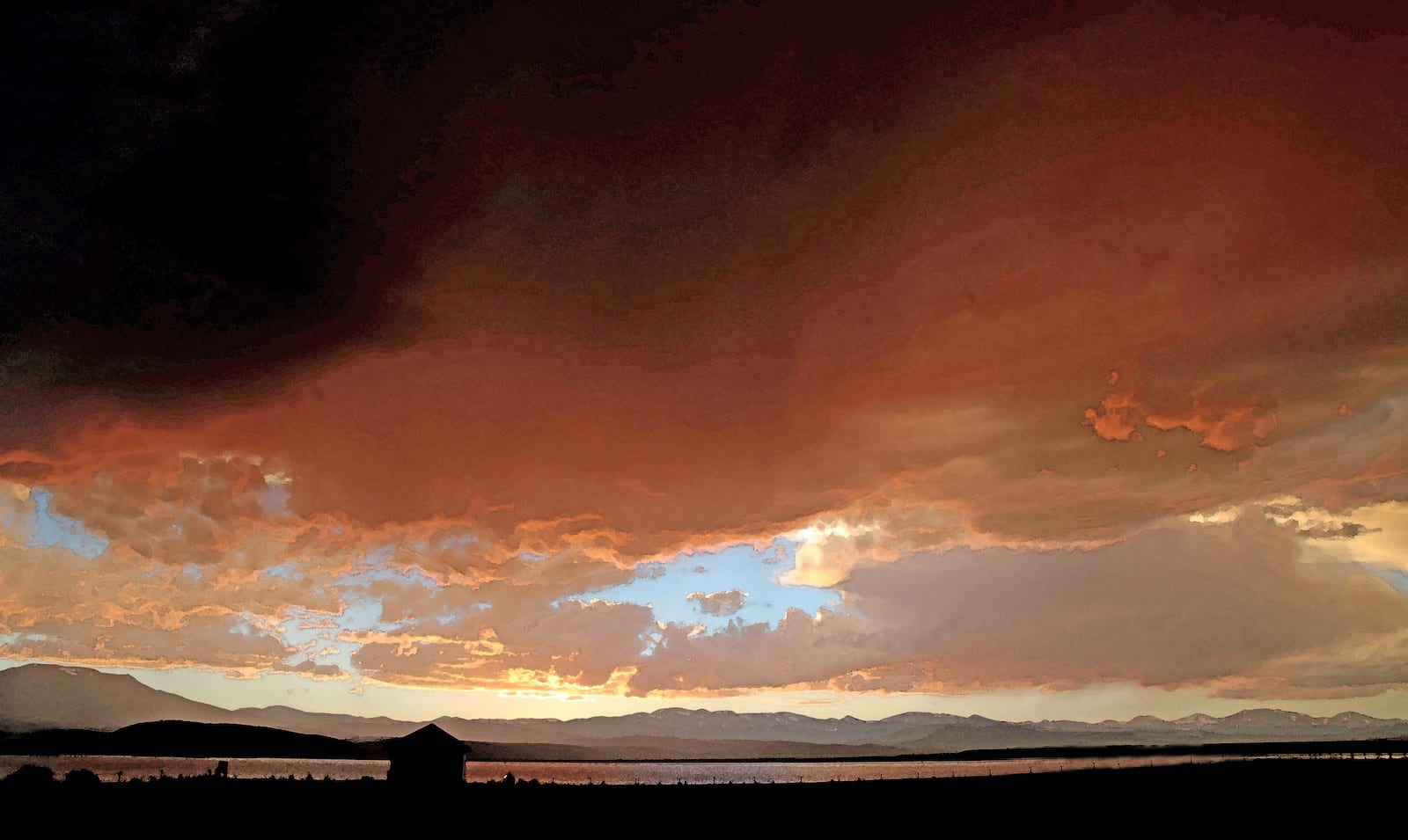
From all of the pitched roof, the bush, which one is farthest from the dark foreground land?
→ the pitched roof

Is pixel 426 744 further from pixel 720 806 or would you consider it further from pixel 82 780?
pixel 82 780

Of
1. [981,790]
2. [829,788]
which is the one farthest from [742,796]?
[981,790]

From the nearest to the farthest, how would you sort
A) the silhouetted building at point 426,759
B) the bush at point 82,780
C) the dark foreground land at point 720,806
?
the dark foreground land at point 720,806 < the silhouetted building at point 426,759 < the bush at point 82,780

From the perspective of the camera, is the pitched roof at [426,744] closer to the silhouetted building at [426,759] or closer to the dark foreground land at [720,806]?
the silhouetted building at [426,759]

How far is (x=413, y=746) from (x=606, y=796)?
15.1 metres

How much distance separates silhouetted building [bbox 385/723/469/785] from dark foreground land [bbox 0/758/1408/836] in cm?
65

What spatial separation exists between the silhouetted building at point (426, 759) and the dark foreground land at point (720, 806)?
2.15 feet

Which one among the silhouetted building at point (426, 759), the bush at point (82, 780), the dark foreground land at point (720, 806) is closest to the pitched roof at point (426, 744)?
the silhouetted building at point (426, 759)

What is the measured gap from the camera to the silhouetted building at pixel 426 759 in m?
52.8

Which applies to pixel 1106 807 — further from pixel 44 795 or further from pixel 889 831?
pixel 44 795

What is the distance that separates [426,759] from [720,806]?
20.3 metres

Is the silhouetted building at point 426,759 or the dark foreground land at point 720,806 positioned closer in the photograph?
the dark foreground land at point 720,806

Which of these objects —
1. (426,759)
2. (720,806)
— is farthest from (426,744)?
(720,806)

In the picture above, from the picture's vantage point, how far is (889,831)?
5641 cm
